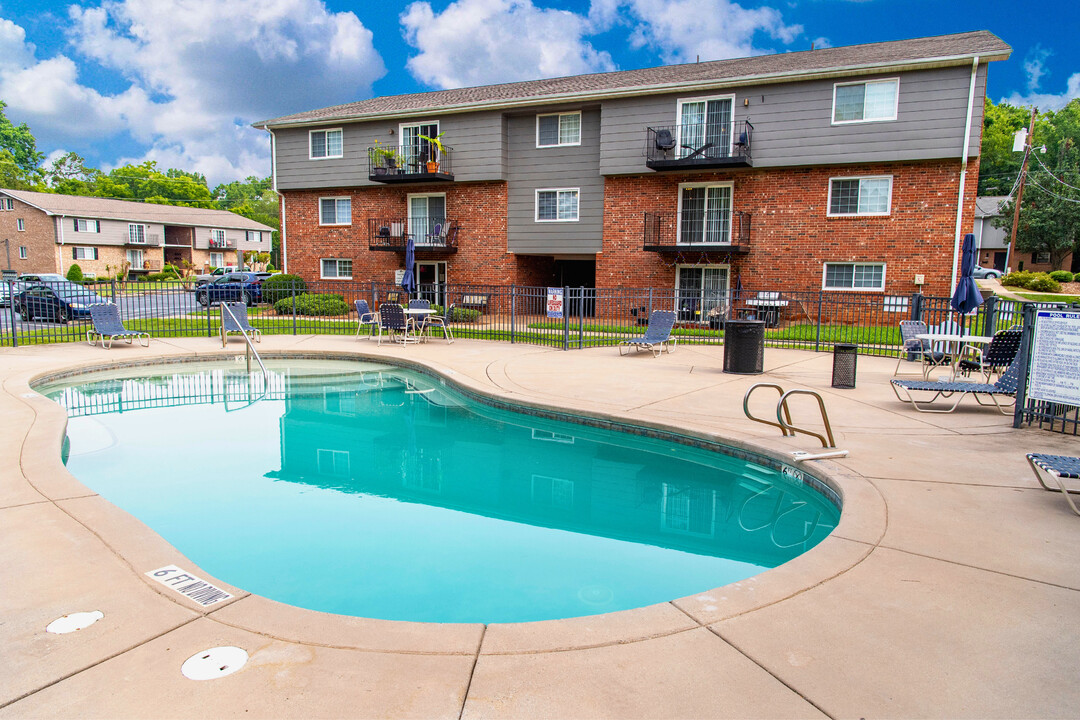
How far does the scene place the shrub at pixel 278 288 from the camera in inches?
1005

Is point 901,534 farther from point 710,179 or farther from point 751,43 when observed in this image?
point 751,43

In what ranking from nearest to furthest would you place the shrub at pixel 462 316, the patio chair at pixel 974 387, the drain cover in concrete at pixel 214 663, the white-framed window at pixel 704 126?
1. the drain cover in concrete at pixel 214 663
2. the patio chair at pixel 974 387
3. the white-framed window at pixel 704 126
4. the shrub at pixel 462 316

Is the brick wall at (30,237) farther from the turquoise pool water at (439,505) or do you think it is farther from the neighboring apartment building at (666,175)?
the turquoise pool water at (439,505)

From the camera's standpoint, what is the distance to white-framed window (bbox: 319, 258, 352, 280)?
28.0 m

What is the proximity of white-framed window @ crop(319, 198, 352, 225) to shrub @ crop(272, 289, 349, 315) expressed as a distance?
4.68 meters

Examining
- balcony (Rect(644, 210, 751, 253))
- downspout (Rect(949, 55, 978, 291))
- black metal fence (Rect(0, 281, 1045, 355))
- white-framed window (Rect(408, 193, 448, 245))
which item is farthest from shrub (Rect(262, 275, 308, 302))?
downspout (Rect(949, 55, 978, 291))

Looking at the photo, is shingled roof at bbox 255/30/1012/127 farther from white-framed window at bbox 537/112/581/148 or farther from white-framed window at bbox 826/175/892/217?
Answer: white-framed window at bbox 826/175/892/217

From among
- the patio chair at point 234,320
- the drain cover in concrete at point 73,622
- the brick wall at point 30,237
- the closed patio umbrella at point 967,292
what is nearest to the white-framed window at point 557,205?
the patio chair at point 234,320

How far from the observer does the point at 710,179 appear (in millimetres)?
21953

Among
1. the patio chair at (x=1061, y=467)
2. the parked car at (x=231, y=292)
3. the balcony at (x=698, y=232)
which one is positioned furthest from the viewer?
the parked car at (x=231, y=292)

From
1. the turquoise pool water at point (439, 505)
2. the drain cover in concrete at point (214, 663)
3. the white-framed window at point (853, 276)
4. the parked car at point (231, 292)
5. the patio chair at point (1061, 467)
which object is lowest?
the turquoise pool water at point (439, 505)

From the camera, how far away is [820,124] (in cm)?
2009

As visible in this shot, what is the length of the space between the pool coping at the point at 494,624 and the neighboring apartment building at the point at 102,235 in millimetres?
Result: 51600

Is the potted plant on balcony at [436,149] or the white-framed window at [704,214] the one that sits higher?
the potted plant on balcony at [436,149]
